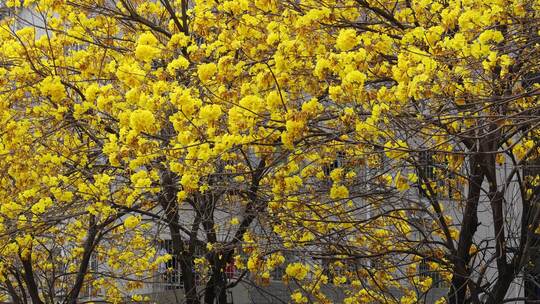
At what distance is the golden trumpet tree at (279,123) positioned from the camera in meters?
6.27

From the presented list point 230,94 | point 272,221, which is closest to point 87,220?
point 272,221

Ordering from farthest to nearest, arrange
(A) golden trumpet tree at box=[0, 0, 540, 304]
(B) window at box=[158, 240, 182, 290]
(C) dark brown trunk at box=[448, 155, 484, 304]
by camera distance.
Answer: (B) window at box=[158, 240, 182, 290], (C) dark brown trunk at box=[448, 155, 484, 304], (A) golden trumpet tree at box=[0, 0, 540, 304]

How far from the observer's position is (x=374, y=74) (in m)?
7.38

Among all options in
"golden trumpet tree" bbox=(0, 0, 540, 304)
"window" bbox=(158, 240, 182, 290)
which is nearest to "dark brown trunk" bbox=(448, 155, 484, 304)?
"golden trumpet tree" bbox=(0, 0, 540, 304)

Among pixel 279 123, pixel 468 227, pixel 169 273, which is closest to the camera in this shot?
pixel 279 123

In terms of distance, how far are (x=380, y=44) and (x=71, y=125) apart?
3531mm

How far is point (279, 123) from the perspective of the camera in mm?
6672

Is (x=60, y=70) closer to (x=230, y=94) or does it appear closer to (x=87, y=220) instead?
(x=87, y=220)

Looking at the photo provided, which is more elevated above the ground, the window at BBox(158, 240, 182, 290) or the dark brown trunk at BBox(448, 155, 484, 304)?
the window at BBox(158, 240, 182, 290)

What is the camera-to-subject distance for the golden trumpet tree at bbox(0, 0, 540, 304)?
20.6 ft

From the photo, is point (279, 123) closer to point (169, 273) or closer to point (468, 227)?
point (468, 227)

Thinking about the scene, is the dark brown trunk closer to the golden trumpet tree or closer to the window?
the golden trumpet tree

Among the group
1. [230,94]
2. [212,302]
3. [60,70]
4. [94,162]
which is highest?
[60,70]

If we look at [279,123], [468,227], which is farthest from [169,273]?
[279,123]
